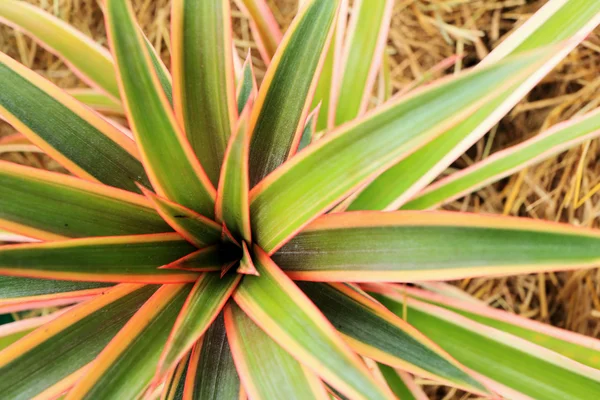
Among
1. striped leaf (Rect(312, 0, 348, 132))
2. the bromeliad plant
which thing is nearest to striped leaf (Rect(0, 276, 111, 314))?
the bromeliad plant

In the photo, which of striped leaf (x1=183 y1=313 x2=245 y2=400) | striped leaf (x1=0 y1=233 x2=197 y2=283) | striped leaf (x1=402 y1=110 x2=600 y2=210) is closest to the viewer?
striped leaf (x1=0 y1=233 x2=197 y2=283)

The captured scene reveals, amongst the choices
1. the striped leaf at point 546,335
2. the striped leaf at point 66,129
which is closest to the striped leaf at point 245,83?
the striped leaf at point 66,129

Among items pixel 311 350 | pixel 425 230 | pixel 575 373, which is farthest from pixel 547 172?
pixel 311 350

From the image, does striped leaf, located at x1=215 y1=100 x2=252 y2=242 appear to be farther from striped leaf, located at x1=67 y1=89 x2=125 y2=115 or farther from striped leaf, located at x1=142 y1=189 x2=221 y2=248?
striped leaf, located at x1=67 y1=89 x2=125 y2=115

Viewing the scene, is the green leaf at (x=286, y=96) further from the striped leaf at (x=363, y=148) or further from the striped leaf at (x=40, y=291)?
the striped leaf at (x=40, y=291)

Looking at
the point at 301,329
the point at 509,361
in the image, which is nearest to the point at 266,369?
the point at 301,329

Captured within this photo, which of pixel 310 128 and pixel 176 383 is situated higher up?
pixel 310 128

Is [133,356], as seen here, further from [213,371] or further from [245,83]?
[245,83]
